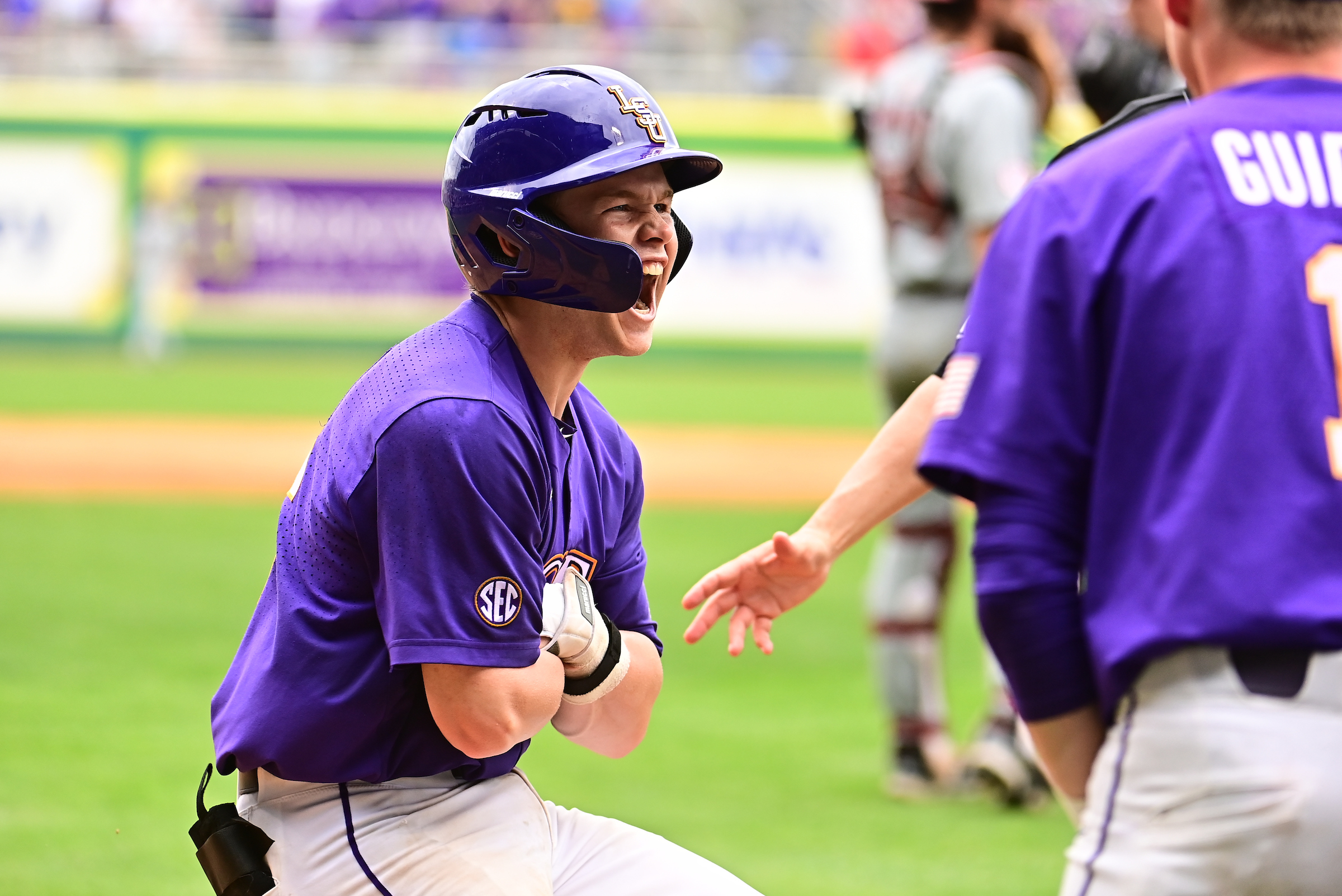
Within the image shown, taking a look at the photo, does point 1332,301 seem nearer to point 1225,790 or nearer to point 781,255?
point 1225,790

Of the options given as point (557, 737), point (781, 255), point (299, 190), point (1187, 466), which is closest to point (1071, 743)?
point (1187, 466)

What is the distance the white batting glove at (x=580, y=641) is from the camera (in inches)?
108

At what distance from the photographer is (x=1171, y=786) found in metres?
1.91

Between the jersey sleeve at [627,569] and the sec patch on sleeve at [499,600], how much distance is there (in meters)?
0.52

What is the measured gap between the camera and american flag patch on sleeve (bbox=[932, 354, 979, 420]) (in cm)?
204

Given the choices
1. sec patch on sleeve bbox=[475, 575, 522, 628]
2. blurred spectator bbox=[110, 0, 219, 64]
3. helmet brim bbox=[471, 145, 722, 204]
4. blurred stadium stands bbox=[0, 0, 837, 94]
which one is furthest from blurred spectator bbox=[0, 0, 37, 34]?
sec patch on sleeve bbox=[475, 575, 522, 628]

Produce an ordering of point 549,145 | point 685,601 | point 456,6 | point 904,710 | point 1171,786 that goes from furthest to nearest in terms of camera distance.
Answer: point 456,6 < point 904,710 < point 685,601 < point 549,145 < point 1171,786

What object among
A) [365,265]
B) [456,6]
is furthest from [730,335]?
[456,6]

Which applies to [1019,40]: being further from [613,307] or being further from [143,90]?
[143,90]

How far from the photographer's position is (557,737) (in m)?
6.89

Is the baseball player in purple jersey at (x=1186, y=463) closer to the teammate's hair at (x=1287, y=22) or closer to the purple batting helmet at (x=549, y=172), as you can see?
the teammate's hair at (x=1287, y=22)

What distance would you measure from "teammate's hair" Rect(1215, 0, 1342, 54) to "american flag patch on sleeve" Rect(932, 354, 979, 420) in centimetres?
53

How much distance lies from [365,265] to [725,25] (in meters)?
8.85

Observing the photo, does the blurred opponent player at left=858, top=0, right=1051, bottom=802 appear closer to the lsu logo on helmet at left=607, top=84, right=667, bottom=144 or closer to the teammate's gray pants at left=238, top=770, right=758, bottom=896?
the lsu logo on helmet at left=607, top=84, right=667, bottom=144
